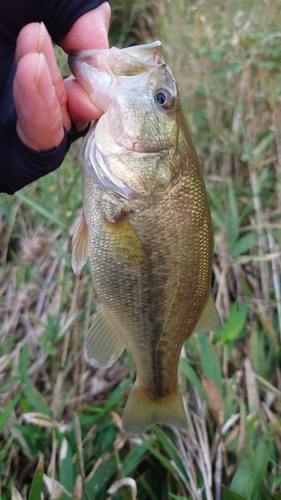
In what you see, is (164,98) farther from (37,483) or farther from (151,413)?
(37,483)

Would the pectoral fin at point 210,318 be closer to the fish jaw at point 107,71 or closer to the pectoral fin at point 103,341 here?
the pectoral fin at point 103,341

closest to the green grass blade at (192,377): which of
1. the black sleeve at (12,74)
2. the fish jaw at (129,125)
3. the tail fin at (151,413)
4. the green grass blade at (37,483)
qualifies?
the tail fin at (151,413)

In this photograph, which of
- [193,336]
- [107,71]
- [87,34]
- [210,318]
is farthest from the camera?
[193,336]

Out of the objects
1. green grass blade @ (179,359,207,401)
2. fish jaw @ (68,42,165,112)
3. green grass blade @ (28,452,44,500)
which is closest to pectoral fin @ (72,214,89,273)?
fish jaw @ (68,42,165,112)

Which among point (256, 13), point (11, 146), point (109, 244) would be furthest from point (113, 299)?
point (256, 13)

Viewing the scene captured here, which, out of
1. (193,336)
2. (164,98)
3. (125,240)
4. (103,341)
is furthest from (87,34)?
Result: (193,336)

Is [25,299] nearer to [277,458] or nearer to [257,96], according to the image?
[277,458]

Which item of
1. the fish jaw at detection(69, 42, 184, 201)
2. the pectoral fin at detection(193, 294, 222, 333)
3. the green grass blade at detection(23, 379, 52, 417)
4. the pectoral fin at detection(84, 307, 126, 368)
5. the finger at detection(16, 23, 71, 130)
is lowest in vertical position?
the green grass blade at detection(23, 379, 52, 417)

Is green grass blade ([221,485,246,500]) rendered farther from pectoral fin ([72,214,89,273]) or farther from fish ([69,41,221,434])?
pectoral fin ([72,214,89,273])
